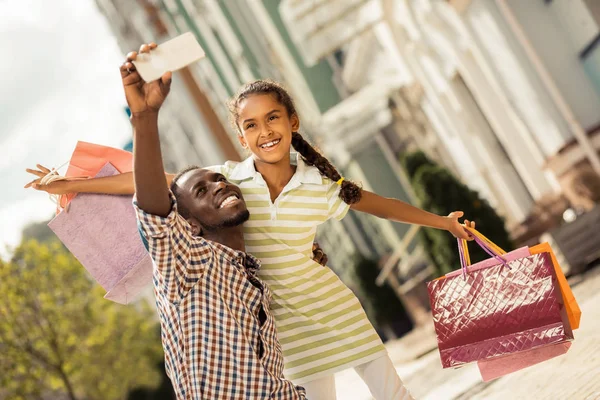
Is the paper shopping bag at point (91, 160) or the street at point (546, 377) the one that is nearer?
the paper shopping bag at point (91, 160)

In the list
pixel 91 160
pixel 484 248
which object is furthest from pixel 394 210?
pixel 91 160

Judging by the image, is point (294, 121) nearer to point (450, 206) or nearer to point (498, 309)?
point (498, 309)

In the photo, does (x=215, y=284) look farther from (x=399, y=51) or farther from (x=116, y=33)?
(x=116, y=33)

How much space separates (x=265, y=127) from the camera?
3.29 metres

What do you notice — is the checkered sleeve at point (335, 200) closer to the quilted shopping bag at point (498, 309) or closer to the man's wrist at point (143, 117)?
the quilted shopping bag at point (498, 309)

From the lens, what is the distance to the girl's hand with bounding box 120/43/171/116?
232 centimetres

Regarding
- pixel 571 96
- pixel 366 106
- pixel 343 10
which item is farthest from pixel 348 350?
pixel 366 106

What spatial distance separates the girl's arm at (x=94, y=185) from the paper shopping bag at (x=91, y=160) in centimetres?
7

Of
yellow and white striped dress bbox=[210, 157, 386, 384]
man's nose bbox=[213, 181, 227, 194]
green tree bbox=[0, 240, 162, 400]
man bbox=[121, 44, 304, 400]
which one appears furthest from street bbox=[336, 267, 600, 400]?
green tree bbox=[0, 240, 162, 400]

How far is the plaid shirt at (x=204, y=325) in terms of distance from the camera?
2.66 m

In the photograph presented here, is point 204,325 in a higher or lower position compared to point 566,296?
higher

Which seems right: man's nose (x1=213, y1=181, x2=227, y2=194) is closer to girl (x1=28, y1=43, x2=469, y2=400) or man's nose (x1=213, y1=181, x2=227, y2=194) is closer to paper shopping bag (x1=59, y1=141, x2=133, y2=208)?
girl (x1=28, y1=43, x2=469, y2=400)

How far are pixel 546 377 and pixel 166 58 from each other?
3.88m

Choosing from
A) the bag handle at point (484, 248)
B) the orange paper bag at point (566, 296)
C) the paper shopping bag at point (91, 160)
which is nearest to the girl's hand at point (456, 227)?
the bag handle at point (484, 248)
